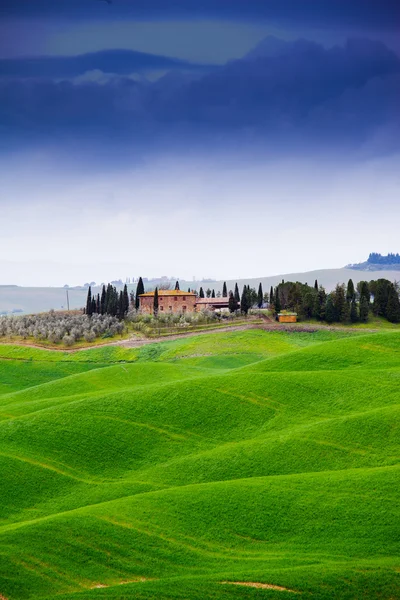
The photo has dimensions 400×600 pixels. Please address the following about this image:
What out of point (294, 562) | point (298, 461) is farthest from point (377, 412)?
point (294, 562)

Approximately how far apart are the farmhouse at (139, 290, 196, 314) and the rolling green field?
5585 cm

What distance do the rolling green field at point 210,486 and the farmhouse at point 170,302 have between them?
55.9 meters

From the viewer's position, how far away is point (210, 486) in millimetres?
35000

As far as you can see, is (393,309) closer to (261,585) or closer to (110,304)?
(110,304)

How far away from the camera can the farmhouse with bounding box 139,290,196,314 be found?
12038 cm

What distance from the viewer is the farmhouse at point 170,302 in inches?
4739

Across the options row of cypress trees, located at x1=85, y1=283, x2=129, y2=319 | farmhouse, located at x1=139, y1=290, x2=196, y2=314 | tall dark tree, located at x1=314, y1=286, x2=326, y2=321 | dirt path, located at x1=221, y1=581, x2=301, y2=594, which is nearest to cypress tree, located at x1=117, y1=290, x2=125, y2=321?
row of cypress trees, located at x1=85, y1=283, x2=129, y2=319

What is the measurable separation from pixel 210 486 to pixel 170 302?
8692 cm

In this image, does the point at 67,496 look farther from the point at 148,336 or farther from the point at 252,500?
the point at 148,336

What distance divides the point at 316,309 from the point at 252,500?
2835 inches

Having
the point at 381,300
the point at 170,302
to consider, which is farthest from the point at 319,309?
the point at 170,302

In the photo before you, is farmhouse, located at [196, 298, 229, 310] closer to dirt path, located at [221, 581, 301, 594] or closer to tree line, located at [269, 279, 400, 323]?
tree line, located at [269, 279, 400, 323]

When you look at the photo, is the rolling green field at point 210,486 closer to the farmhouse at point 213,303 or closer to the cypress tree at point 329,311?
the cypress tree at point 329,311

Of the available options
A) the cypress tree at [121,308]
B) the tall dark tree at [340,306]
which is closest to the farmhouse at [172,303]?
the cypress tree at [121,308]
